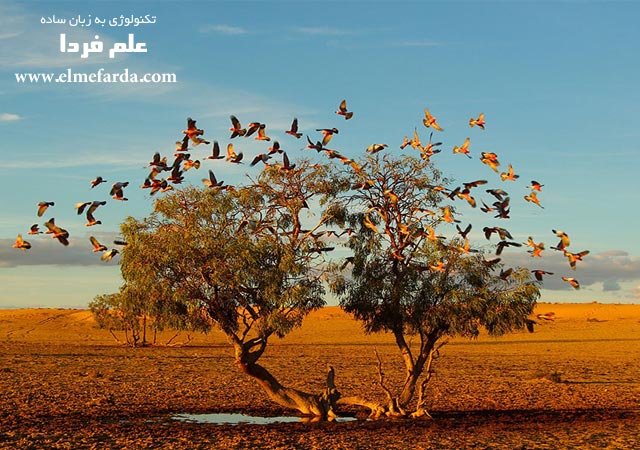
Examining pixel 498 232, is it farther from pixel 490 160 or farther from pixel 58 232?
pixel 58 232

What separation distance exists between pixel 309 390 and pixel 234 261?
12.3 metres

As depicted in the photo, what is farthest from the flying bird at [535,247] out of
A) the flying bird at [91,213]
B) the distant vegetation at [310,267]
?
the flying bird at [91,213]

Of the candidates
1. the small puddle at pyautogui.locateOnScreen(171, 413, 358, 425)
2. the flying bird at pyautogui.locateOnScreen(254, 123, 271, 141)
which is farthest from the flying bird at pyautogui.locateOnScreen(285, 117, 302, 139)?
the small puddle at pyautogui.locateOnScreen(171, 413, 358, 425)

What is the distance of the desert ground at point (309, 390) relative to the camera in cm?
2147

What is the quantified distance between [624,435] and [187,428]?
12407 mm

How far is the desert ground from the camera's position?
70.4ft

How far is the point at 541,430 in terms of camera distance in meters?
23.5

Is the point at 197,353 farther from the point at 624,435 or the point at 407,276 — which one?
→ the point at 624,435

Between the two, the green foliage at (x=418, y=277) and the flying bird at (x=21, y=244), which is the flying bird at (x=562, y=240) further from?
the flying bird at (x=21, y=244)

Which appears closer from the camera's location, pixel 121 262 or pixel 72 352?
pixel 121 262

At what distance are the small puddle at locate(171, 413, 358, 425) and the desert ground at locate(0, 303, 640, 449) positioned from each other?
1.94ft

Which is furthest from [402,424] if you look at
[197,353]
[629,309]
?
[629,309]

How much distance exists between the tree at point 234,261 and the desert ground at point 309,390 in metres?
3.08

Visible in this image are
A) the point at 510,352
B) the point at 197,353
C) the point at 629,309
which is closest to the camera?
the point at 197,353
